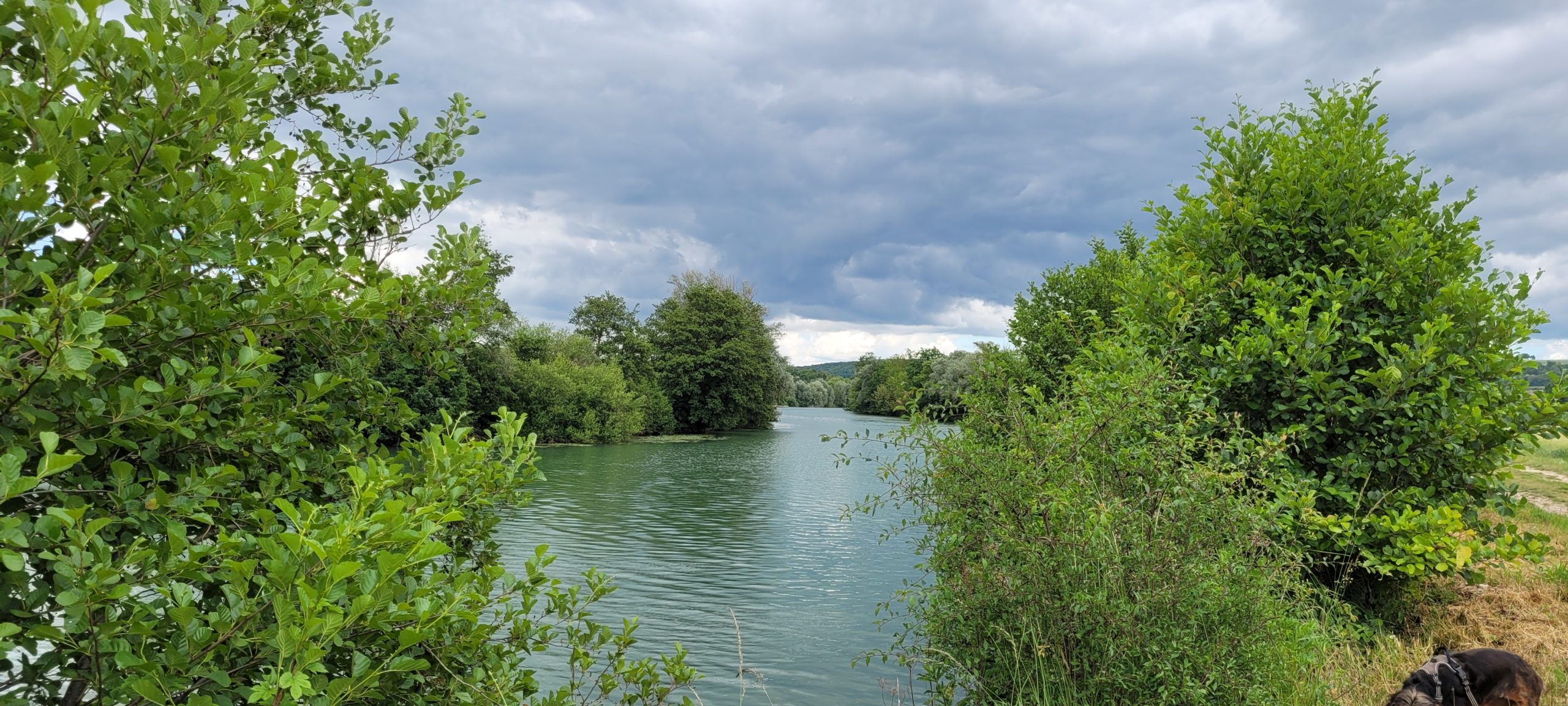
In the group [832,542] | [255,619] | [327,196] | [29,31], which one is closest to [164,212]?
[29,31]

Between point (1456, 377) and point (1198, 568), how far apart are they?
3983 mm

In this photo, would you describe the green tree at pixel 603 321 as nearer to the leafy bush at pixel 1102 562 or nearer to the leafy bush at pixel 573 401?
the leafy bush at pixel 573 401

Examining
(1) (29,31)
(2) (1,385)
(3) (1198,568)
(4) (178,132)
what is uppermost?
(1) (29,31)

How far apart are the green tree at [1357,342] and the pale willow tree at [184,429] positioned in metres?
5.63

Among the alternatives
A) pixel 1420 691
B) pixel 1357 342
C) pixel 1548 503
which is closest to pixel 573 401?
pixel 1548 503

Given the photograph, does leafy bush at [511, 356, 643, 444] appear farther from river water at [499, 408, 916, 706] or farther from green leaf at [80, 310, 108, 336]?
green leaf at [80, 310, 108, 336]

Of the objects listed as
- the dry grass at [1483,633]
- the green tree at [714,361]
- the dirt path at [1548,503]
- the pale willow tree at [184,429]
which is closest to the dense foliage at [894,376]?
the green tree at [714,361]

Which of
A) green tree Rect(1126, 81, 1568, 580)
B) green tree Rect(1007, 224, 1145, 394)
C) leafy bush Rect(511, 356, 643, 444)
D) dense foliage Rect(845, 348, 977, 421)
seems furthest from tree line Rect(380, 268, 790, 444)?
green tree Rect(1126, 81, 1568, 580)

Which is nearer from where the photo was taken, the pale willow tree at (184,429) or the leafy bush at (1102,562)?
the pale willow tree at (184,429)

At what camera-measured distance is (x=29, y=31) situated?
2326 mm

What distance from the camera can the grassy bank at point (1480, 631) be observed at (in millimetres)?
5371

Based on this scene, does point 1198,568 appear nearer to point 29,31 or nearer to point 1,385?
point 1,385

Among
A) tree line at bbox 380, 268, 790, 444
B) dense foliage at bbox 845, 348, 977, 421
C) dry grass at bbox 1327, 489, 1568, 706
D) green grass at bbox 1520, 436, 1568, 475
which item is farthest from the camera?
dense foliage at bbox 845, 348, 977, 421

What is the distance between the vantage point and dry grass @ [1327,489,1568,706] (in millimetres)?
5363
